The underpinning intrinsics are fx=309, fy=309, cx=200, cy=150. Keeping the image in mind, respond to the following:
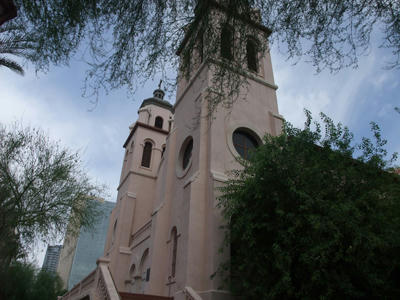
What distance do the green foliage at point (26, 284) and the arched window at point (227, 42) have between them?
19791mm

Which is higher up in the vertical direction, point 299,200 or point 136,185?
point 136,185

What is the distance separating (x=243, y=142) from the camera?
14.3 meters

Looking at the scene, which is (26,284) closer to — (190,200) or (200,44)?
(190,200)

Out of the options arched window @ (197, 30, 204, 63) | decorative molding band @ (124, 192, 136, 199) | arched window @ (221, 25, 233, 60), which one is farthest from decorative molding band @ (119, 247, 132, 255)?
arched window @ (221, 25, 233, 60)

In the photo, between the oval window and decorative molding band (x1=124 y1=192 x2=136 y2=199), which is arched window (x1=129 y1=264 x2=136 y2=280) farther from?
A: the oval window

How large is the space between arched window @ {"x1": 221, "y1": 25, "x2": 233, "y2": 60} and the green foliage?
19791 millimetres

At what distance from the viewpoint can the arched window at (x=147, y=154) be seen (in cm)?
2437

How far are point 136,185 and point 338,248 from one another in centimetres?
1661

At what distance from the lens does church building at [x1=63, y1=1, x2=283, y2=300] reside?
977cm

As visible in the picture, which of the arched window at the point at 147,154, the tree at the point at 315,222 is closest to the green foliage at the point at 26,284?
the arched window at the point at 147,154

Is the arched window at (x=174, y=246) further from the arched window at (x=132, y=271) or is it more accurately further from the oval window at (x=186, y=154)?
the arched window at (x=132, y=271)

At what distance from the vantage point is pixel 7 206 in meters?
12.4

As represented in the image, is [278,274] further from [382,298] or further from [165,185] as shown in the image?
[165,185]

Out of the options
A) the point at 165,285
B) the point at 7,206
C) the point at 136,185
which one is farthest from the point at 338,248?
the point at 136,185
